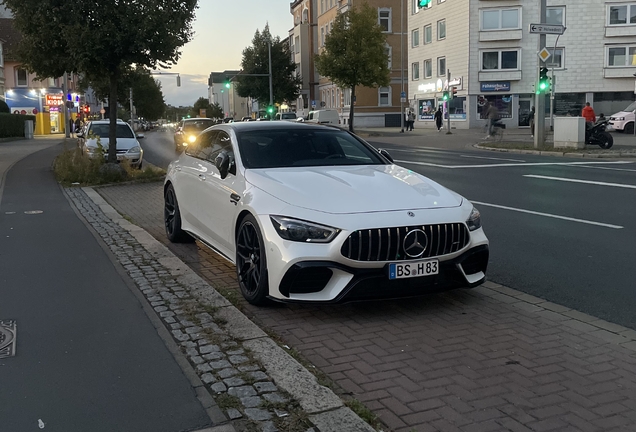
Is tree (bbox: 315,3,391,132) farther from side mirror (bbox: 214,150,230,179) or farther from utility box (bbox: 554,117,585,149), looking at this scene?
side mirror (bbox: 214,150,230,179)

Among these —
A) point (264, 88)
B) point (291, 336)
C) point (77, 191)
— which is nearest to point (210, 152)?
point (291, 336)

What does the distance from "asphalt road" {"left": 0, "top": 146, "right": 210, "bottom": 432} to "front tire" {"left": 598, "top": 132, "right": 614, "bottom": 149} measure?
20.9 m

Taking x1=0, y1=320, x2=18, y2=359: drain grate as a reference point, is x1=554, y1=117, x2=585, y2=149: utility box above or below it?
above

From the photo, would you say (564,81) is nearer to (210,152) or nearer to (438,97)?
(438,97)

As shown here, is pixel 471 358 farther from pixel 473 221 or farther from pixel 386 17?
pixel 386 17

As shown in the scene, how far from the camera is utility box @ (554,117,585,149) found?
24656mm

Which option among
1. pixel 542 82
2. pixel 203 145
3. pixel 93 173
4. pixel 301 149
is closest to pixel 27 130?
pixel 93 173

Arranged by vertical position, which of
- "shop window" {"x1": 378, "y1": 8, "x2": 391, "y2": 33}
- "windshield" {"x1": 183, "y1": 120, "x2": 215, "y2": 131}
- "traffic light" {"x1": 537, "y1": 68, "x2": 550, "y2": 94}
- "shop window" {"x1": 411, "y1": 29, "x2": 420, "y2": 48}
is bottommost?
"windshield" {"x1": 183, "y1": 120, "x2": 215, "y2": 131}

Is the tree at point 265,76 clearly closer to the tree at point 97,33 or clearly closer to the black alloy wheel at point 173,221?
the tree at point 97,33

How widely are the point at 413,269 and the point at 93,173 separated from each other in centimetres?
1378

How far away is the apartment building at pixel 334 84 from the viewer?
2667 inches

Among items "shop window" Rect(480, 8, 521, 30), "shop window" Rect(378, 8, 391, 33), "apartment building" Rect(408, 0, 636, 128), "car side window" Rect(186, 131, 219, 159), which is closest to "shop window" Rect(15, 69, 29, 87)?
"shop window" Rect(378, 8, 391, 33)

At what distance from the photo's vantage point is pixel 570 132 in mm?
25031

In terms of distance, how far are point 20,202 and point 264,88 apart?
70.6 meters
